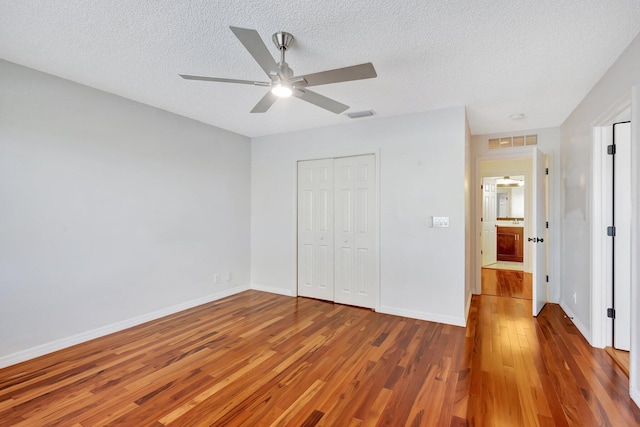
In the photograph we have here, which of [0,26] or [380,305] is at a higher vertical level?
[0,26]

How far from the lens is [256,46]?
5.69ft

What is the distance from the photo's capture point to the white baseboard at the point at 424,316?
3422 mm

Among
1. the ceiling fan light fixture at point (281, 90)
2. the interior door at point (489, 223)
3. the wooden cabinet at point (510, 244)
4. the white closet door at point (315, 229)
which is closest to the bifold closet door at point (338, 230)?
the white closet door at point (315, 229)

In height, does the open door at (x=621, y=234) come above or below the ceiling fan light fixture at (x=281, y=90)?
below

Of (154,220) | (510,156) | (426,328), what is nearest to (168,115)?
(154,220)

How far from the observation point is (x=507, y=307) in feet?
13.4

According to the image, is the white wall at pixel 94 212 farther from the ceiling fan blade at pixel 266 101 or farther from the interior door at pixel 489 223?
the interior door at pixel 489 223

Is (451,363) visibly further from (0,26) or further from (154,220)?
(0,26)

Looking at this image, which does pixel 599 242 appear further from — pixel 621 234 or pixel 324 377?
pixel 324 377

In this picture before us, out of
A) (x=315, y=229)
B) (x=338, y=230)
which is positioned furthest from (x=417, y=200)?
(x=315, y=229)

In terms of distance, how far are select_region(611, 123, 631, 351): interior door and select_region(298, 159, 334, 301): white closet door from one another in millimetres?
3000

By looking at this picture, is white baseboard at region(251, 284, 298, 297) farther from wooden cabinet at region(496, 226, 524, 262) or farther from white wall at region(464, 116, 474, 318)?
wooden cabinet at region(496, 226, 524, 262)

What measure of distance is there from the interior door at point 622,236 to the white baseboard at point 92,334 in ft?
15.0

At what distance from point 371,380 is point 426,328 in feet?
4.22
